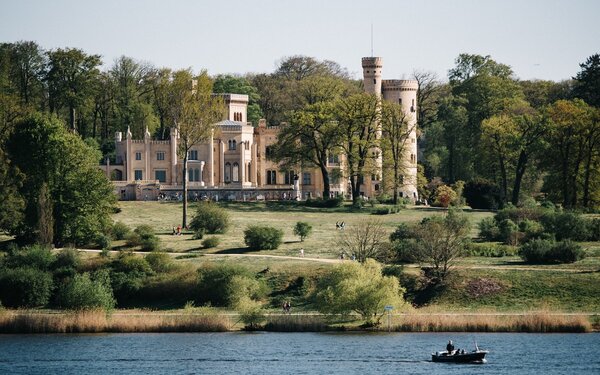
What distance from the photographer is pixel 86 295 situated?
92875 millimetres

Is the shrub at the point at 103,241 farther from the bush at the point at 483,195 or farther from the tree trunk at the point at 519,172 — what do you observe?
the tree trunk at the point at 519,172

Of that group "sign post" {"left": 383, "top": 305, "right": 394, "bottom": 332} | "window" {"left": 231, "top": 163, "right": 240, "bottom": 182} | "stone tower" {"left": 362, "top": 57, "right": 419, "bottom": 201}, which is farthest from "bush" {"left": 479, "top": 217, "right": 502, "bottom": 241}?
"window" {"left": 231, "top": 163, "right": 240, "bottom": 182}

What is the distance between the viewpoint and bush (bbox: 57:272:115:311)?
3652 inches

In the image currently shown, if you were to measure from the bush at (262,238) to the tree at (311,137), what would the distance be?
2944 centimetres

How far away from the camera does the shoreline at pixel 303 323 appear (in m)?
86.6

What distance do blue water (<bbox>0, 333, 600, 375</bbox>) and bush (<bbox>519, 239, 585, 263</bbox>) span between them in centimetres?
1959

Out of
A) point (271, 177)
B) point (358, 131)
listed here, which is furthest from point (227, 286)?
point (271, 177)

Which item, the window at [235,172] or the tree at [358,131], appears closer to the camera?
the tree at [358,131]

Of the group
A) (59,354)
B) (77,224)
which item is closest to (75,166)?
(77,224)

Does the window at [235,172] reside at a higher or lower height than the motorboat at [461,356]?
higher

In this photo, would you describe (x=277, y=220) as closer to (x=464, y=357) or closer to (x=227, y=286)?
(x=227, y=286)

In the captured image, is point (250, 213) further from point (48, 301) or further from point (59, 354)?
point (59, 354)

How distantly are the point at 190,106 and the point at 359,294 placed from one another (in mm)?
41113

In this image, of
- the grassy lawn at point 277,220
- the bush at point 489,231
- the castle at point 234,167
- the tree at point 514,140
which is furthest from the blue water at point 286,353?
the castle at point 234,167
